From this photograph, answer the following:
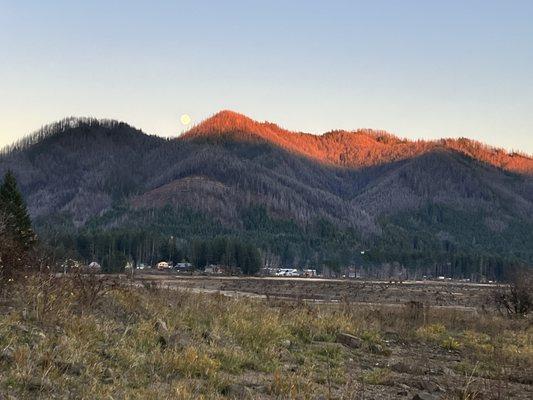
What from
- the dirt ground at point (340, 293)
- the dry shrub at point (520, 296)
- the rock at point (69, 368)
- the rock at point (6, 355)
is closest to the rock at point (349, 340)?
the rock at point (69, 368)

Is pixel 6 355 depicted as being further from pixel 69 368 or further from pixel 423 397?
pixel 423 397

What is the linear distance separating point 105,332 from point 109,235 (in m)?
137

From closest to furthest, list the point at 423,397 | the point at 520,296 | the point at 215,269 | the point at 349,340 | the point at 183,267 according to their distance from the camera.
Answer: the point at 423,397, the point at 349,340, the point at 520,296, the point at 215,269, the point at 183,267

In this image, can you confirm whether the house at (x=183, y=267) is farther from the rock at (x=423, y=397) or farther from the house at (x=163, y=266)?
the rock at (x=423, y=397)

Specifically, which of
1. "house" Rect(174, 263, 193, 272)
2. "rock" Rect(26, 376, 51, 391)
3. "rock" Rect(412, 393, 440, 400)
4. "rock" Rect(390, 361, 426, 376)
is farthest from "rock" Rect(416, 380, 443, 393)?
"house" Rect(174, 263, 193, 272)

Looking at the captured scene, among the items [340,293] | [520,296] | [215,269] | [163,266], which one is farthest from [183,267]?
[520,296]

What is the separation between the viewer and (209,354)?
10180 millimetres

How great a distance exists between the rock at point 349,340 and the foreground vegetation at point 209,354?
38mm

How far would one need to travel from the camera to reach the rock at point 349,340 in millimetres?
14211

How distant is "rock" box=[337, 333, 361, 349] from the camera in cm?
1421

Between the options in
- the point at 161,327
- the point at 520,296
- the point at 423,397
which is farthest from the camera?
the point at 520,296

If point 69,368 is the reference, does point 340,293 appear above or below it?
below

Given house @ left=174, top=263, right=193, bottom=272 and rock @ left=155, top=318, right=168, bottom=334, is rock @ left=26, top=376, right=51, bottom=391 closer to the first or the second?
rock @ left=155, top=318, right=168, bottom=334

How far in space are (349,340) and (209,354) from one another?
5.23 metres
